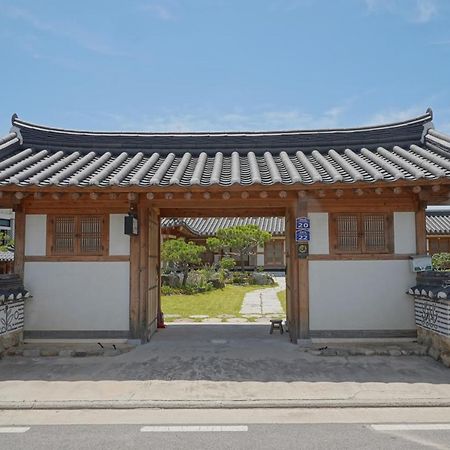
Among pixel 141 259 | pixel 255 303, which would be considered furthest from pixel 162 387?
pixel 255 303

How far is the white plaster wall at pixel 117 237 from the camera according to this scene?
7832 millimetres

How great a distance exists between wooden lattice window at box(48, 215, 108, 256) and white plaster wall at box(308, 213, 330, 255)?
13.2 ft

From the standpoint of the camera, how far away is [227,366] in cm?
650

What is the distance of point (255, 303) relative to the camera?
1506 cm

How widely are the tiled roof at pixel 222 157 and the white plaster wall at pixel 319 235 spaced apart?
882mm

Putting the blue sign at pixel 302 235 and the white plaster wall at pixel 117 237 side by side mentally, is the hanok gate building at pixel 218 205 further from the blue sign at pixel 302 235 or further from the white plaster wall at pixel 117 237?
the blue sign at pixel 302 235

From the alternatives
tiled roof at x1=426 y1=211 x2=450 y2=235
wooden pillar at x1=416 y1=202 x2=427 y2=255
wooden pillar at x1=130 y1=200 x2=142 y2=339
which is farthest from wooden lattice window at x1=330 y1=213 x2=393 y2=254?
tiled roof at x1=426 y1=211 x2=450 y2=235

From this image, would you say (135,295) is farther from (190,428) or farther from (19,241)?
(190,428)

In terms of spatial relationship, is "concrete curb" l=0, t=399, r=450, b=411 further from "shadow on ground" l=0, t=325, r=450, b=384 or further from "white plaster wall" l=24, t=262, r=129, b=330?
"white plaster wall" l=24, t=262, r=129, b=330

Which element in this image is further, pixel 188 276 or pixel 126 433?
pixel 188 276

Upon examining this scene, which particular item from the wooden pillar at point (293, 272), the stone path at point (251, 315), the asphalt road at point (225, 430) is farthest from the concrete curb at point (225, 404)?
the stone path at point (251, 315)

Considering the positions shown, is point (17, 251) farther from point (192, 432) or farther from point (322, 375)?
point (322, 375)

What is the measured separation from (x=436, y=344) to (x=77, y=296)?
6544mm

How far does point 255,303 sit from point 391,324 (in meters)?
7.78
